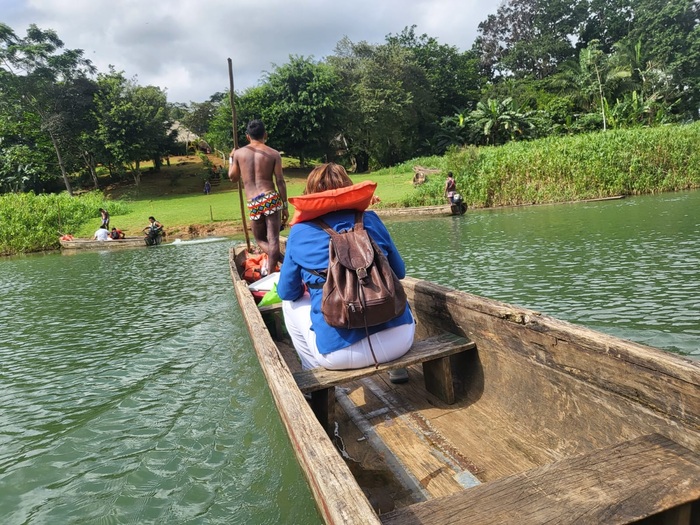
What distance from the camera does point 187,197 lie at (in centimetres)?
2981

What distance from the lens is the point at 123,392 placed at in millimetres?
4066

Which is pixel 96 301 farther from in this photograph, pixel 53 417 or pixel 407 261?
pixel 407 261

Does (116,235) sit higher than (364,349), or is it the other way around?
(364,349)

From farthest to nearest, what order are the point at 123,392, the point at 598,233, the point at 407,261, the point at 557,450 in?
the point at 598,233 → the point at 407,261 → the point at 123,392 → the point at 557,450

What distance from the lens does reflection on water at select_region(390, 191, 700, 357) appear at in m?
4.77

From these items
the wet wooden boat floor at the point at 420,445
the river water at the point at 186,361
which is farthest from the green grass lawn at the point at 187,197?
the wet wooden boat floor at the point at 420,445

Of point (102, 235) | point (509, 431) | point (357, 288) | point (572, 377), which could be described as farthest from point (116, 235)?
point (572, 377)

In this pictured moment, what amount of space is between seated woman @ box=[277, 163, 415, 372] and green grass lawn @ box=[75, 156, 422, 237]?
52.9 ft

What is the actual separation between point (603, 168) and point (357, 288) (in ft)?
60.8

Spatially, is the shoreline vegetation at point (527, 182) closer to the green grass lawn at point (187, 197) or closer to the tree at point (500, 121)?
the green grass lawn at point (187, 197)

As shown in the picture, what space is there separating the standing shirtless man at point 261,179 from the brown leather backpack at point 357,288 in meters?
2.85

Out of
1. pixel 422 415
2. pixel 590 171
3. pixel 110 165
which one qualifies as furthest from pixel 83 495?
pixel 110 165

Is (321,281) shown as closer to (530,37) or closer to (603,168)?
(603,168)

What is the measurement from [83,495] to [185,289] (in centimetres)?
576
